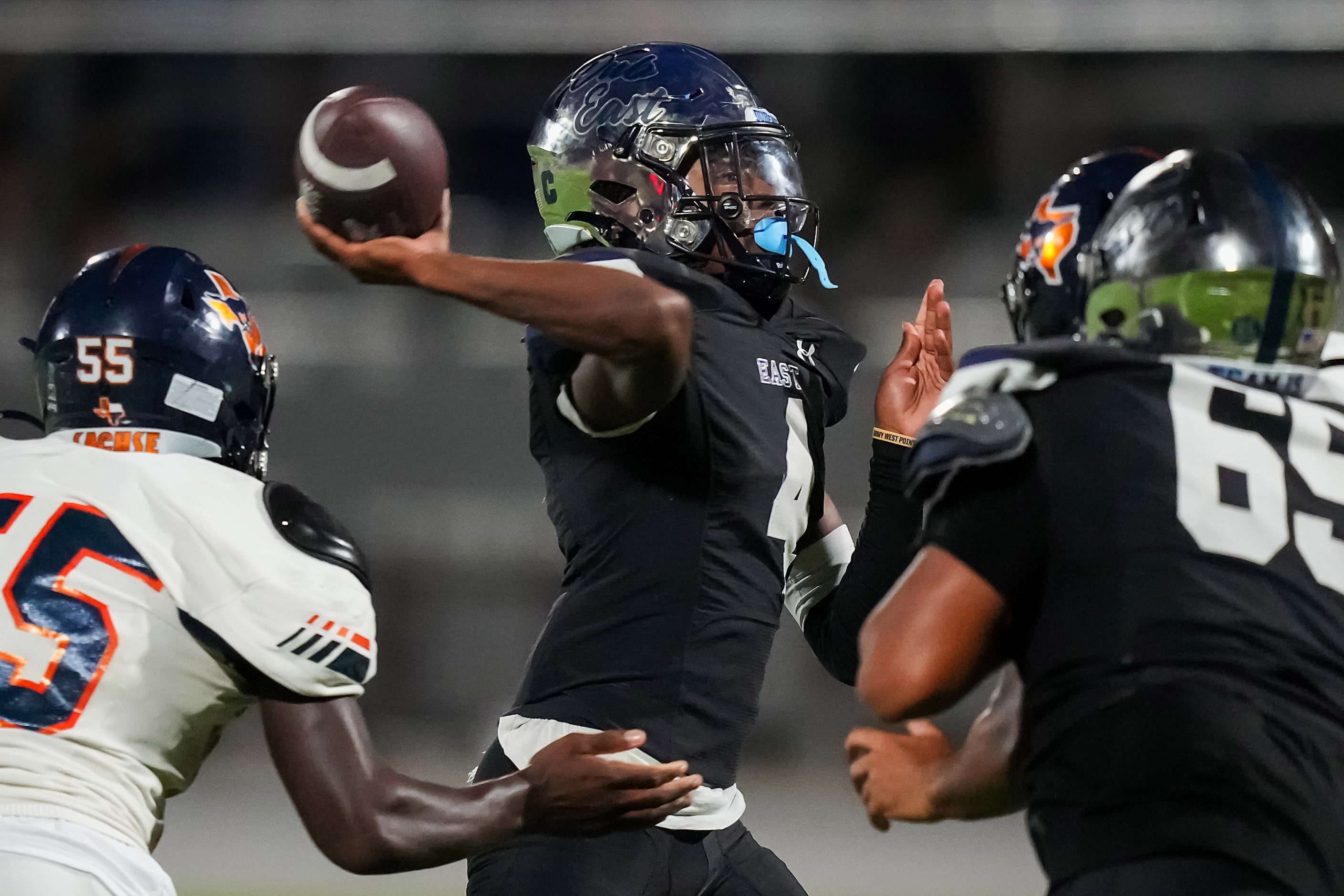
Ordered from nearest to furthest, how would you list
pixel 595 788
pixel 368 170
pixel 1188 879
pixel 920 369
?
1. pixel 1188 879
2. pixel 595 788
3. pixel 368 170
4. pixel 920 369

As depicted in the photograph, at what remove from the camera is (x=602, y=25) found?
8.48 metres

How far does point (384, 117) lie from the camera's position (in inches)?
106

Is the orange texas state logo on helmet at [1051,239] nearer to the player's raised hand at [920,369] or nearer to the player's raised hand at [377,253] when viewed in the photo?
the player's raised hand at [920,369]

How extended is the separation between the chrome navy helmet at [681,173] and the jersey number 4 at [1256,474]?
113cm

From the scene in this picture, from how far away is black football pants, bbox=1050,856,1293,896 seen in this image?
170 centimetres

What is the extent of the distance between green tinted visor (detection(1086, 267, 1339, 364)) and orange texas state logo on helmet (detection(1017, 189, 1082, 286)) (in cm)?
86

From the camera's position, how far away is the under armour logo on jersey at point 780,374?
110 inches

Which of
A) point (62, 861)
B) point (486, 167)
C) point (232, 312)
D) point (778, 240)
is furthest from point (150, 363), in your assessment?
point (486, 167)

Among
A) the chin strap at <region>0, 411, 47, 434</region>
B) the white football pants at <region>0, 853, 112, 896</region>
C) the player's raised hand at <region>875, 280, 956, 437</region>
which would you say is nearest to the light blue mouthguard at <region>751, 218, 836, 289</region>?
the player's raised hand at <region>875, 280, 956, 437</region>

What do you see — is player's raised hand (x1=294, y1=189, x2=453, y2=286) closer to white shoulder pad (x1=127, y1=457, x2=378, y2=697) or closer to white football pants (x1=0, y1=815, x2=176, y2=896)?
white shoulder pad (x1=127, y1=457, x2=378, y2=697)

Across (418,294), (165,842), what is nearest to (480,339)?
(418,294)

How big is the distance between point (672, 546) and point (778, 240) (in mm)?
651

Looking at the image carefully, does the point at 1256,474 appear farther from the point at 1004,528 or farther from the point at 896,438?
the point at 896,438

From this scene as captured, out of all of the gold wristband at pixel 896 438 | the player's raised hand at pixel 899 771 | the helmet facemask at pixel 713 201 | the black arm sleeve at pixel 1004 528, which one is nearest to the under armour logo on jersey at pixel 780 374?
the helmet facemask at pixel 713 201
